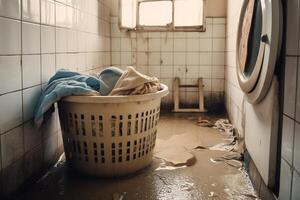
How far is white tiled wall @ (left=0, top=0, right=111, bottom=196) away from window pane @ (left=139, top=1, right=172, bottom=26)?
54.5 inches

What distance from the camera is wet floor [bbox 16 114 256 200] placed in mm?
1637

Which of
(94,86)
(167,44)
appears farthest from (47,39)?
(167,44)

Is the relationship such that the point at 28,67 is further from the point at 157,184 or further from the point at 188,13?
the point at 188,13

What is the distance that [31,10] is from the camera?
1.75m

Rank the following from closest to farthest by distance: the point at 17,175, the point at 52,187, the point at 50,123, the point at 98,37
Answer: the point at 17,175
the point at 52,187
the point at 50,123
the point at 98,37

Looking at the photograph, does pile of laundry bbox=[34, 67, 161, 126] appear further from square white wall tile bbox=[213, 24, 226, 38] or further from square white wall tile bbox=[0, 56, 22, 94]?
→ square white wall tile bbox=[213, 24, 226, 38]

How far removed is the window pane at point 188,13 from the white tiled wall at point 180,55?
12cm

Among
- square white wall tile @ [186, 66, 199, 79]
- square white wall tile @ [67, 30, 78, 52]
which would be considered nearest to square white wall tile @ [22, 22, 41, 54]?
square white wall tile @ [67, 30, 78, 52]

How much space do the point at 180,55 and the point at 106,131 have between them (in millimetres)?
2259

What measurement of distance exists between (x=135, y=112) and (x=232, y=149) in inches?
35.5

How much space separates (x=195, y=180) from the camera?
1.84 m

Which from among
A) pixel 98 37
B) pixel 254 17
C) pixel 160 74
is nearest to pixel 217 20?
pixel 160 74

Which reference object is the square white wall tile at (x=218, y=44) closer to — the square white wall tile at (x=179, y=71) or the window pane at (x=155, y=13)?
the square white wall tile at (x=179, y=71)

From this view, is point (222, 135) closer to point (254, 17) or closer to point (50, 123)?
point (254, 17)
